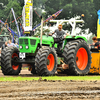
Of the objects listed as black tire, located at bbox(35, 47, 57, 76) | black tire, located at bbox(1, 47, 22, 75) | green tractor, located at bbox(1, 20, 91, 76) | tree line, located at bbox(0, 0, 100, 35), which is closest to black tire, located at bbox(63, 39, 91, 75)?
green tractor, located at bbox(1, 20, 91, 76)

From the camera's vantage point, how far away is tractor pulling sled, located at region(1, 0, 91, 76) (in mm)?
12266

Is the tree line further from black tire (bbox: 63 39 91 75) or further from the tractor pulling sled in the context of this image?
the tractor pulling sled

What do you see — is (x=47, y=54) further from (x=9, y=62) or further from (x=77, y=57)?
(x=77, y=57)

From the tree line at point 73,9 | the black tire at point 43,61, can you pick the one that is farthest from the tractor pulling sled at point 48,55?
the tree line at point 73,9

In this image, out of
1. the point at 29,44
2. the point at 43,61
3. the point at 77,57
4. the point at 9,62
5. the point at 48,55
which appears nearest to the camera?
the point at 43,61

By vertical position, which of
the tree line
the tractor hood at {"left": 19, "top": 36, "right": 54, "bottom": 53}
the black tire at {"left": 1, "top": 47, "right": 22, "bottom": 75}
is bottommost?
the black tire at {"left": 1, "top": 47, "right": 22, "bottom": 75}

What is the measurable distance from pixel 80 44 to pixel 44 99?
7.55 metres

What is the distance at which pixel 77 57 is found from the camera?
13.7m

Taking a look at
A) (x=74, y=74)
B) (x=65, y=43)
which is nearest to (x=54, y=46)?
(x=65, y=43)

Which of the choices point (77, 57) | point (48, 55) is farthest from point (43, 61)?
point (77, 57)

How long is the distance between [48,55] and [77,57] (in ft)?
5.78

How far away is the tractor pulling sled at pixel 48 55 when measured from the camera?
12.3 meters

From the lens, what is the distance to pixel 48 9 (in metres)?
43.8

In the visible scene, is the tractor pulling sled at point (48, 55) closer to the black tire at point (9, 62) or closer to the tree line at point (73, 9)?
the black tire at point (9, 62)
